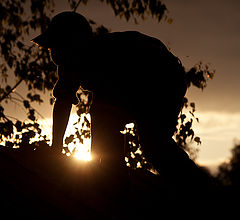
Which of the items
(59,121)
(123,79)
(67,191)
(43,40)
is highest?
(43,40)

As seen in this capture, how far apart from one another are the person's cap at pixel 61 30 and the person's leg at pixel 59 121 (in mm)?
643

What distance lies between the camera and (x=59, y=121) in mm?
3461

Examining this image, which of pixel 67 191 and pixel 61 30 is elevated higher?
pixel 61 30

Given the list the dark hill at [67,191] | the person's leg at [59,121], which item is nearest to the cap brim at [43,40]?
the person's leg at [59,121]

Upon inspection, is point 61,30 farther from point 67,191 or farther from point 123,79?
point 67,191

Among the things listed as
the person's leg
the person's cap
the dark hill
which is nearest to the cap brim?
the person's cap

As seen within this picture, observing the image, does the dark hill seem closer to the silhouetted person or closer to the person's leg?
the person's leg

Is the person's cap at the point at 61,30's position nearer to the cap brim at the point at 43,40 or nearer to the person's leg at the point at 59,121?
the cap brim at the point at 43,40

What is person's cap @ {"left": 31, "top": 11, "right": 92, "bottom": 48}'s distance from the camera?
134 inches

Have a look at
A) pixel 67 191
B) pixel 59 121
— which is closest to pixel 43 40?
pixel 59 121

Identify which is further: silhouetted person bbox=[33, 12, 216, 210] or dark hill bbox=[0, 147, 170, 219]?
silhouetted person bbox=[33, 12, 216, 210]

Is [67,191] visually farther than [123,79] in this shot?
No

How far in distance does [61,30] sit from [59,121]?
0.96 metres

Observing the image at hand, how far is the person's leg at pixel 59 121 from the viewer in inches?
136
